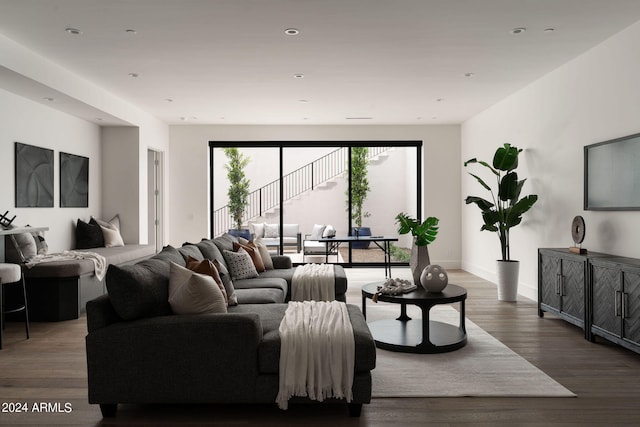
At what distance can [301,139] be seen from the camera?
10.1 meters

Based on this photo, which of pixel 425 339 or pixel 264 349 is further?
pixel 425 339

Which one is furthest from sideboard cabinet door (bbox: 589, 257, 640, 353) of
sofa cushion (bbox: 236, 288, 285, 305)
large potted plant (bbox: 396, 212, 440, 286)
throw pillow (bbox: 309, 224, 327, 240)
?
throw pillow (bbox: 309, 224, 327, 240)

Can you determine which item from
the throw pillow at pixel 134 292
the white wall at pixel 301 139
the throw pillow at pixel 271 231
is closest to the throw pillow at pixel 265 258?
the throw pillow at pixel 134 292

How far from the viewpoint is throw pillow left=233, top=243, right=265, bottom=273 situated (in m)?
6.03

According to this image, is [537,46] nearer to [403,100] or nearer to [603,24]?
[603,24]

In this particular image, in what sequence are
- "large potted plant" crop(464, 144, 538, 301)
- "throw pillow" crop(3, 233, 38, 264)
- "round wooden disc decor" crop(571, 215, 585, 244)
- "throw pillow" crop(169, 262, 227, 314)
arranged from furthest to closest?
1. "large potted plant" crop(464, 144, 538, 301)
2. "throw pillow" crop(3, 233, 38, 264)
3. "round wooden disc decor" crop(571, 215, 585, 244)
4. "throw pillow" crop(169, 262, 227, 314)

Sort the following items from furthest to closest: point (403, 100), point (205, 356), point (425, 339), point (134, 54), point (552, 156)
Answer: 1. point (403, 100)
2. point (552, 156)
3. point (134, 54)
4. point (425, 339)
5. point (205, 356)

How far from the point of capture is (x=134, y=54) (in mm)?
5480

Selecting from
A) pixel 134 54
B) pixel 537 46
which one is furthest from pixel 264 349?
pixel 537 46

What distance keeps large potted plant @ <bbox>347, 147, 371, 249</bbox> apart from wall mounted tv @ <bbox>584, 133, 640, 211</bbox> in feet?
18.0

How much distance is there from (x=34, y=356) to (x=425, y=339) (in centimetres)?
330

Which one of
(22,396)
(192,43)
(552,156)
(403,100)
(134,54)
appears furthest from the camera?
(403,100)

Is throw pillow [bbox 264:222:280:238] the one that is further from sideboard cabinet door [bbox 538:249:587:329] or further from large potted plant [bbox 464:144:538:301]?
sideboard cabinet door [bbox 538:249:587:329]

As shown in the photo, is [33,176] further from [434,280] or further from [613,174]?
[613,174]
